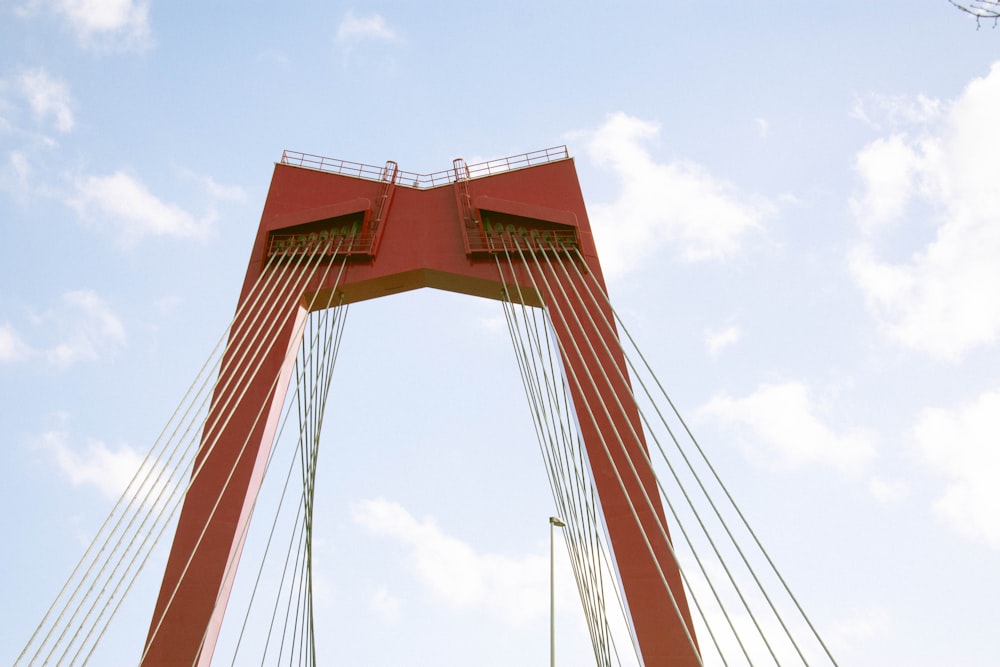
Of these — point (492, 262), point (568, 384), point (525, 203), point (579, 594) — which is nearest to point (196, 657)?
point (579, 594)

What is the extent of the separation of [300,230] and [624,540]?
623 centimetres

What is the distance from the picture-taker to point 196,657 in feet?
31.3

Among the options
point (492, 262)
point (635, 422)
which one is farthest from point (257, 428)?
point (635, 422)

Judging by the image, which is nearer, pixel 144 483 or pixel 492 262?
pixel 144 483

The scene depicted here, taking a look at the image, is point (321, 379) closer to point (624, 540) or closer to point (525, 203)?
point (525, 203)

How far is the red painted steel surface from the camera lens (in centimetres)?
983

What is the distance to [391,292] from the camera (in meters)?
13.0

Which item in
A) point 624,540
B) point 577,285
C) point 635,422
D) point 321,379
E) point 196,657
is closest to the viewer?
point 196,657

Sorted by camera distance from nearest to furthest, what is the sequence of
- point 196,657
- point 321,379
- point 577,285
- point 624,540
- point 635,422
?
point 196,657 → point 624,540 → point 635,422 → point 577,285 → point 321,379

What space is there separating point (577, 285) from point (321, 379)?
13.2ft

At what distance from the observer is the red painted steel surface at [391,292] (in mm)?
9828

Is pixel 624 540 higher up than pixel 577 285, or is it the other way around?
pixel 577 285

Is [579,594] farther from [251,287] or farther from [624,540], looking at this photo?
[251,287]

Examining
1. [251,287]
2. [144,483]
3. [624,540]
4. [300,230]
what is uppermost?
[300,230]
